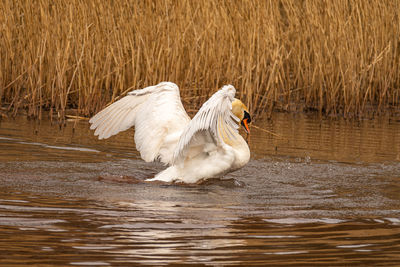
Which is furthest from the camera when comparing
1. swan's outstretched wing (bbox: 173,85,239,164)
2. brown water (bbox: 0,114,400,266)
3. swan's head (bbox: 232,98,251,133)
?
swan's head (bbox: 232,98,251,133)

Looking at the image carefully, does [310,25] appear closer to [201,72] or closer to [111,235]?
[201,72]

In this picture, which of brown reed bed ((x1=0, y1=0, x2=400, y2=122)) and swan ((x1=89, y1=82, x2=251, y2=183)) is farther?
brown reed bed ((x1=0, y1=0, x2=400, y2=122))

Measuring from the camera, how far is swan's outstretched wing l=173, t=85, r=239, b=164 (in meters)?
5.61

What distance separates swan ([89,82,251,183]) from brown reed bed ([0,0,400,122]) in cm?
208

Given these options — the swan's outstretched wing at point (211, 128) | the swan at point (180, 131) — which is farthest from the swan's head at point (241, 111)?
the swan's outstretched wing at point (211, 128)

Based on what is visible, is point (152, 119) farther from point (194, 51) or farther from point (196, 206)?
point (194, 51)

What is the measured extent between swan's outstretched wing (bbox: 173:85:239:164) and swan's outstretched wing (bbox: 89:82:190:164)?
33cm

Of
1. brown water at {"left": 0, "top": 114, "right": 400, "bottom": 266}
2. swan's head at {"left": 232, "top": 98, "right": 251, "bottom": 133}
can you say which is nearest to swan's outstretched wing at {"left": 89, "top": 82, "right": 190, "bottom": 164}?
brown water at {"left": 0, "top": 114, "right": 400, "bottom": 266}

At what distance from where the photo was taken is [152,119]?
6.93 m

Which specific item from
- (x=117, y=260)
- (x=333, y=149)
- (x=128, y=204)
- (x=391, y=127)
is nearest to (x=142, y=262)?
(x=117, y=260)

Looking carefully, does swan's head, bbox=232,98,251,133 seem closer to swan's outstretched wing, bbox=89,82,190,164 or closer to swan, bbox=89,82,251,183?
swan, bbox=89,82,251,183

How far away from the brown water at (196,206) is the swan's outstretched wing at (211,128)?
1.07 ft

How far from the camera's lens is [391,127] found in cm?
1039

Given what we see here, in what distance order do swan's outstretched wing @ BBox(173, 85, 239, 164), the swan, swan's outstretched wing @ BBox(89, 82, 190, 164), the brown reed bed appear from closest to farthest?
1. swan's outstretched wing @ BBox(173, 85, 239, 164)
2. the swan
3. swan's outstretched wing @ BBox(89, 82, 190, 164)
4. the brown reed bed
